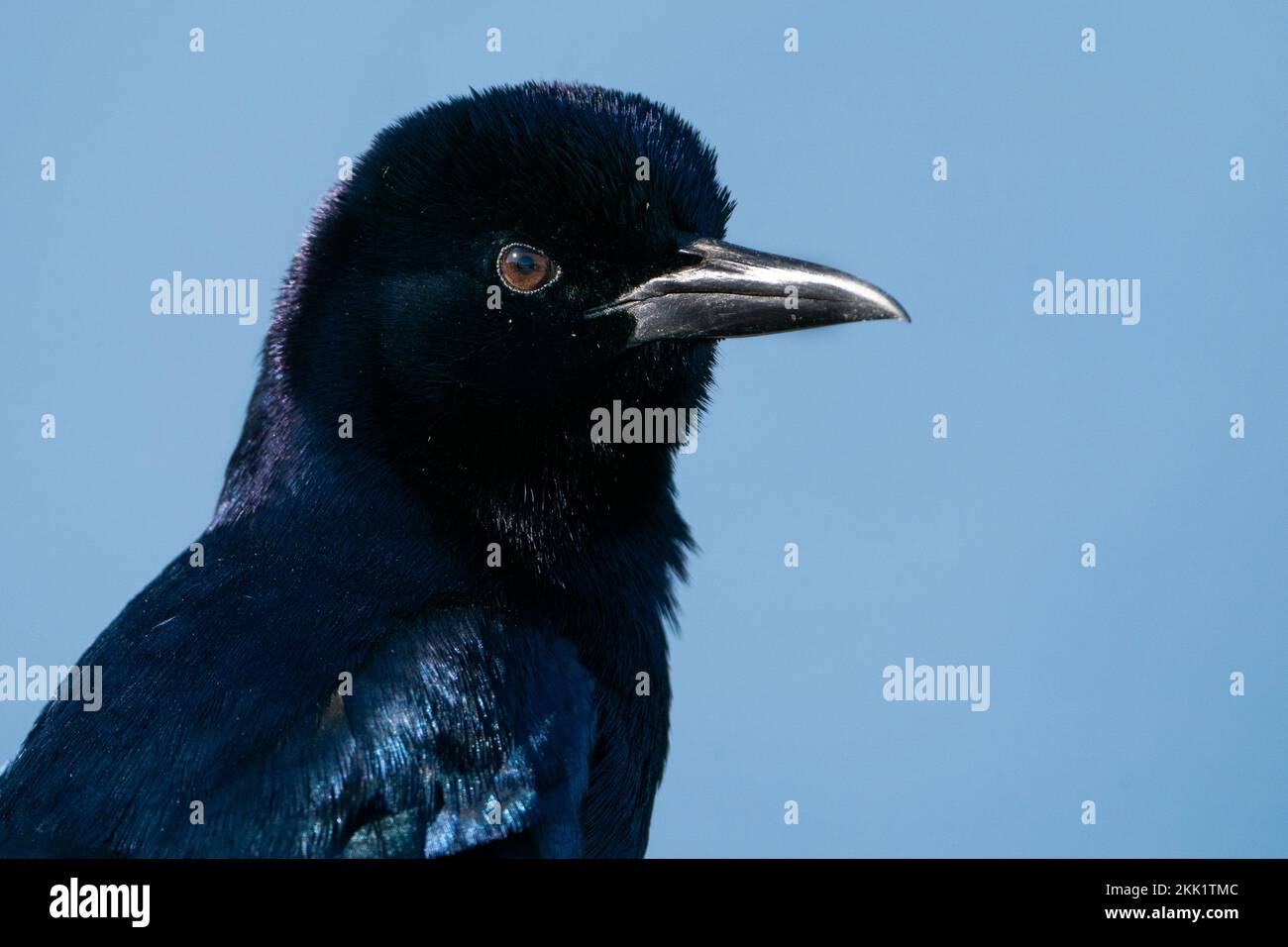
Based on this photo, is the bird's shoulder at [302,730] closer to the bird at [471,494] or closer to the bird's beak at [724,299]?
the bird at [471,494]

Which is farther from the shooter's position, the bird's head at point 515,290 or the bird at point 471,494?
the bird's head at point 515,290

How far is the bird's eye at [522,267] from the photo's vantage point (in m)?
5.80

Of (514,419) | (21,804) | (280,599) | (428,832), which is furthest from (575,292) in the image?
(21,804)

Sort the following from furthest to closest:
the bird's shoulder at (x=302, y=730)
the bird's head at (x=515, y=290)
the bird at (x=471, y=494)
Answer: the bird's head at (x=515, y=290) < the bird at (x=471, y=494) < the bird's shoulder at (x=302, y=730)

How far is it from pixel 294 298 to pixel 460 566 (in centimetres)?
113

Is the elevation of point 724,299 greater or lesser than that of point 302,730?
greater

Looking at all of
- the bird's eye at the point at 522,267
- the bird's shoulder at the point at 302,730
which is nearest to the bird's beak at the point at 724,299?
the bird's eye at the point at 522,267

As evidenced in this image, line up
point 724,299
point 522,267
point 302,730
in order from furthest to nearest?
point 724,299
point 522,267
point 302,730

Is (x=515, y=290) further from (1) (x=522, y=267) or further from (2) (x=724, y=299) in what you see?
(2) (x=724, y=299)

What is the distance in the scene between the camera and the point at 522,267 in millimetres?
5805

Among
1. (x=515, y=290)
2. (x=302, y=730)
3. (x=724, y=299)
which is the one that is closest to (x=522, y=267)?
(x=515, y=290)

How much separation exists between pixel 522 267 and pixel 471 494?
2.50 ft

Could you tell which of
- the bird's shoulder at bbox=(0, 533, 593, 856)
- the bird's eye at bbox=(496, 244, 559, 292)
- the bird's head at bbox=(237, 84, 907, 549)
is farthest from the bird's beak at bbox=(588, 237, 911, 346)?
the bird's shoulder at bbox=(0, 533, 593, 856)
